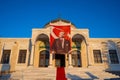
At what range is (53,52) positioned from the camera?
21141 millimetres

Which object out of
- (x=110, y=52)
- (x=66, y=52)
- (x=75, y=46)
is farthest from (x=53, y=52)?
(x=110, y=52)

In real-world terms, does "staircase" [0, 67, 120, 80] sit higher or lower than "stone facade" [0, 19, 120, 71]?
lower

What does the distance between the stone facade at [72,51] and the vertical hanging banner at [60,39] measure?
797 mm

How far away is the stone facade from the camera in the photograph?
73.2 feet

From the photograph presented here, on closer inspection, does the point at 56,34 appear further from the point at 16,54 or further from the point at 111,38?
the point at 111,38

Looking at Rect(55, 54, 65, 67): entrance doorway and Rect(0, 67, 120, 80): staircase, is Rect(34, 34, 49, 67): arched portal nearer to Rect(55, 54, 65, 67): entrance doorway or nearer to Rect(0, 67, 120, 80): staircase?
Rect(55, 54, 65, 67): entrance doorway

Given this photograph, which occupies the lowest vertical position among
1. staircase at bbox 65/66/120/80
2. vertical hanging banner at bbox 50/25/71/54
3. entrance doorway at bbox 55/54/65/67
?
staircase at bbox 65/66/120/80

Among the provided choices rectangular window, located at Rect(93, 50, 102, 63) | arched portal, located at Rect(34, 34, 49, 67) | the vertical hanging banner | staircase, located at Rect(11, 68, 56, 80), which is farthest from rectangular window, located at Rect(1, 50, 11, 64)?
rectangular window, located at Rect(93, 50, 102, 63)

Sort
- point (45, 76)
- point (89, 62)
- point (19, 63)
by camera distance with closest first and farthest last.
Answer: point (45, 76) → point (89, 62) → point (19, 63)

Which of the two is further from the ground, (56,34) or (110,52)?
(56,34)

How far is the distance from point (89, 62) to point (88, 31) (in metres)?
4.65

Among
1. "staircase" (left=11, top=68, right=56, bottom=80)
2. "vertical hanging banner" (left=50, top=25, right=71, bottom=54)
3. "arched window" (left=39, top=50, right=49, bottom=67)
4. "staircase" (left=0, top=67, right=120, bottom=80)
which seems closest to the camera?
"staircase" (left=11, top=68, right=56, bottom=80)

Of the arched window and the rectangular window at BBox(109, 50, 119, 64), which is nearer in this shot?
the arched window

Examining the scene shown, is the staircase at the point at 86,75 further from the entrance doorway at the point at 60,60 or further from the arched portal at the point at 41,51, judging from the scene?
the arched portal at the point at 41,51
